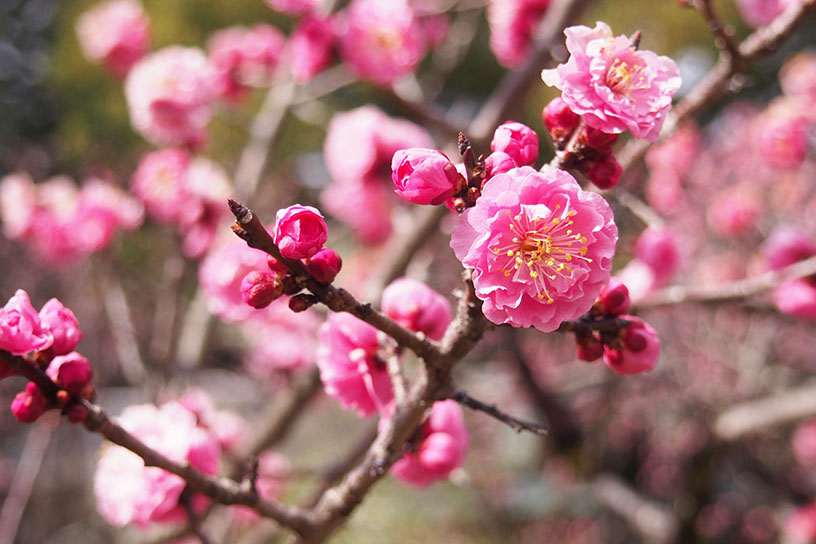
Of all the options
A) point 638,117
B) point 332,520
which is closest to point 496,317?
point 638,117

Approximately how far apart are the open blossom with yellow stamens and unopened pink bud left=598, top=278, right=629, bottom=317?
0.28ft

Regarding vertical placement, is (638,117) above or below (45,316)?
above

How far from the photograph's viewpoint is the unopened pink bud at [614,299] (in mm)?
683

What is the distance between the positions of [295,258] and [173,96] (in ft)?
5.26

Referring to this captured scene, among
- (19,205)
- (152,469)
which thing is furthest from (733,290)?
(19,205)

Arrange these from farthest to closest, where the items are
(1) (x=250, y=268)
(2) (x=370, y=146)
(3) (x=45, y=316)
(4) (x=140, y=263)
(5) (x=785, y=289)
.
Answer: (4) (x=140, y=263) → (2) (x=370, y=146) → (1) (x=250, y=268) → (5) (x=785, y=289) → (3) (x=45, y=316)

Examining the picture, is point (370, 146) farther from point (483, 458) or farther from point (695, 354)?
point (483, 458)

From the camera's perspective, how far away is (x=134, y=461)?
3.51ft

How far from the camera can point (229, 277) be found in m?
1.43

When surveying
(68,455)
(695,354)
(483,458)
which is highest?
(695,354)

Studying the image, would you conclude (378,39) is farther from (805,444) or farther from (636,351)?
(805,444)

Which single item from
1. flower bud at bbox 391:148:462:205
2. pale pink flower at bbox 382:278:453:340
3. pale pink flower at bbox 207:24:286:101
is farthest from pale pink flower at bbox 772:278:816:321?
pale pink flower at bbox 207:24:286:101

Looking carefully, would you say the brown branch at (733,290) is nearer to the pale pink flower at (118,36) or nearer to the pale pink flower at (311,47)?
the pale pink flower at (311,47)

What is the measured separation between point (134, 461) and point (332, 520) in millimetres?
469
